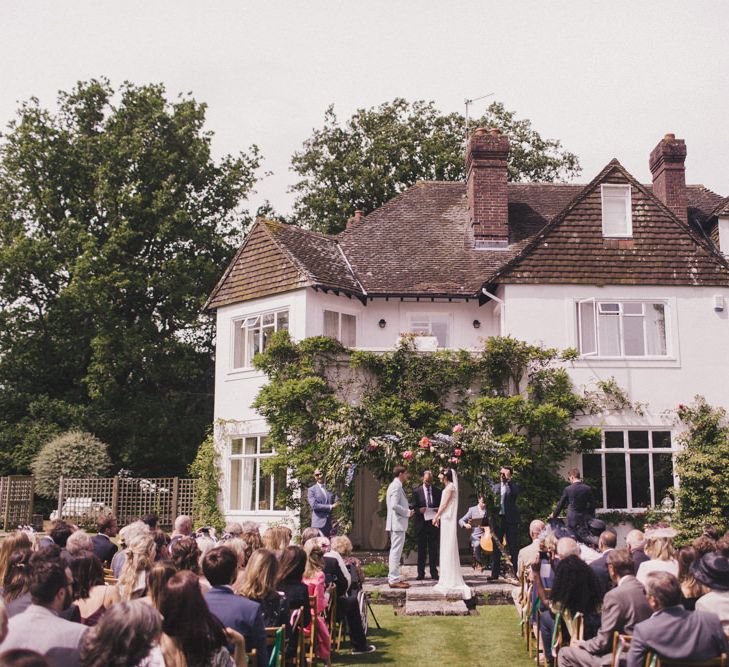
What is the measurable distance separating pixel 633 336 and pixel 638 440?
8.66ft

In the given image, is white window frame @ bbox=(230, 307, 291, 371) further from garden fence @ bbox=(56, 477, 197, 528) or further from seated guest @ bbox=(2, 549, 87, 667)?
seated guest @ bbox=(2, 549, 87, 667)

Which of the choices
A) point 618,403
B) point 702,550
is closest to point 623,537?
point 618,403

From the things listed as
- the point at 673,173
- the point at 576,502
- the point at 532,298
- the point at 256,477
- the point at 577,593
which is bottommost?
the point at 577,593

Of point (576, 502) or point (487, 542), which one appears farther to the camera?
point (487, 542)

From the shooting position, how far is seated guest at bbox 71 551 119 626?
6727 mm

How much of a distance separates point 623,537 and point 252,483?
31.3ft

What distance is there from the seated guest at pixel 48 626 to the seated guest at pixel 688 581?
523cm

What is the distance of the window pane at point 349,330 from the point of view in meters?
23.1

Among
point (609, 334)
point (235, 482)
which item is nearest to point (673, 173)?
A: point (609, 334)

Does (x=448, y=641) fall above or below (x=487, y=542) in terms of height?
below

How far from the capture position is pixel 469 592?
1412 cm

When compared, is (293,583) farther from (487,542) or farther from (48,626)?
(487,542)

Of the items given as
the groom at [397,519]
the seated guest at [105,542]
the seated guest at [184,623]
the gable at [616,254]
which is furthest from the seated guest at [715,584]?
the gable at [616,254]

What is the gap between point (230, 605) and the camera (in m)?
6.35
